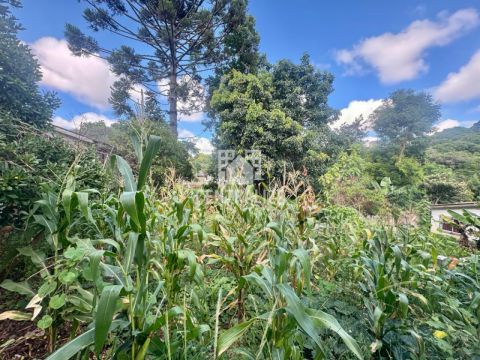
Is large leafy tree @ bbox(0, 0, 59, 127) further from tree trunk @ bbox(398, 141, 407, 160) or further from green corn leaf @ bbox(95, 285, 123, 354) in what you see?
tree trunk @ bbox(398, 141, 407, 160)

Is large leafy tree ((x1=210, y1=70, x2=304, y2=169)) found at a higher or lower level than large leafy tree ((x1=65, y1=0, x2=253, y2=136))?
lower

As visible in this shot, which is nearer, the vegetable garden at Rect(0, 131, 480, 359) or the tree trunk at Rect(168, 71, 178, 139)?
the vegetable garden at Rect(0, 131, 480, 359)

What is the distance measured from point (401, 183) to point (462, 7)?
8.37 m

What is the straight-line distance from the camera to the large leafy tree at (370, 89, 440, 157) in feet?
51.6

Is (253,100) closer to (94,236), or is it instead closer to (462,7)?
(94,236)

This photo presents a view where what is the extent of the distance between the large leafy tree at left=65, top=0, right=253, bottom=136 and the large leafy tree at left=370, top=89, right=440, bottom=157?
43.5 ft

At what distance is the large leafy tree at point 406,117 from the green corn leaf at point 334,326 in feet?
57.9

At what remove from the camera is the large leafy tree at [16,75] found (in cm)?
267

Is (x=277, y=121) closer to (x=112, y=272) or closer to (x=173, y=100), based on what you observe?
(x=173, y=100)

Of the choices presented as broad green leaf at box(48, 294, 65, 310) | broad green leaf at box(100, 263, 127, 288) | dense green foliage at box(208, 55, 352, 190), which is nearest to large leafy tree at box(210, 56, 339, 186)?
dense green foliage at box(208, 55, 352, 190)

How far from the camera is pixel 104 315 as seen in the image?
23.4 inches

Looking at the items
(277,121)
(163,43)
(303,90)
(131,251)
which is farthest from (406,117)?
(131,251)

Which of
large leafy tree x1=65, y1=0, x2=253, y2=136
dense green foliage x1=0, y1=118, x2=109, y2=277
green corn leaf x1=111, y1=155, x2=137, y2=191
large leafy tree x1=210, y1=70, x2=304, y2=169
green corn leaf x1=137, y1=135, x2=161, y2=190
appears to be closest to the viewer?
green corn leaf x1=137, y1=135, x2=161, y2=190

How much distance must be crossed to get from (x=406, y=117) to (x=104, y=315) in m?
20.4
